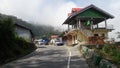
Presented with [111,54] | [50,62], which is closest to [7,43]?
[50,62]

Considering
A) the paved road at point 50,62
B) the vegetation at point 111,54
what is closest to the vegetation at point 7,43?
the paved road at point 50,62

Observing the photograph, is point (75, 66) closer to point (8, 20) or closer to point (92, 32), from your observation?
point (8, 20)

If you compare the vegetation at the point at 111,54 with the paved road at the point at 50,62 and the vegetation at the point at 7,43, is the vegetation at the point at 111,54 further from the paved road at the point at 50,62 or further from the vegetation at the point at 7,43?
the vegetation at the point at 7,43

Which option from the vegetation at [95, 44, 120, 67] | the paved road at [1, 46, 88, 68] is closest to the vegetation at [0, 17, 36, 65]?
the paved road at [1, 46, 88, 68]

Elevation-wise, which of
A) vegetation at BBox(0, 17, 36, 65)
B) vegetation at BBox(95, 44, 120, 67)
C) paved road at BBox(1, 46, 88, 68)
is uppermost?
vegetation at BBox(0, 17, 36, 65)

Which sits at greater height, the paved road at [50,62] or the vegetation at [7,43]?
the vegetation at [7,43]

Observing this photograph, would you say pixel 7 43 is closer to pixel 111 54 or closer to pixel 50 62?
pixel 50 62

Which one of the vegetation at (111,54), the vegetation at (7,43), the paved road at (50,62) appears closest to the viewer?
the paved road at (50,62)

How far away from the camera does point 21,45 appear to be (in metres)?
36.2

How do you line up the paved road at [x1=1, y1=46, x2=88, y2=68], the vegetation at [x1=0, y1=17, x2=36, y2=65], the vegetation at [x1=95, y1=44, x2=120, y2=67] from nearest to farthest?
the paved road at [x1=1, y1=46, x2=88, y2=68], the vegetation at [x1=95, y1=44, x2=120, y2=67], the vegetation at [x1=0, y1=17, x2=36, y2=65]

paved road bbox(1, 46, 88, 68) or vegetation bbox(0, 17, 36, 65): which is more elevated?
vegetation bbox(0, 17, 36, 65)

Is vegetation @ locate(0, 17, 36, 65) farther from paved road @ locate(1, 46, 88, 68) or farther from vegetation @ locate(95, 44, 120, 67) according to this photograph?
vegetation @ locate(95, 44, 120, 67)

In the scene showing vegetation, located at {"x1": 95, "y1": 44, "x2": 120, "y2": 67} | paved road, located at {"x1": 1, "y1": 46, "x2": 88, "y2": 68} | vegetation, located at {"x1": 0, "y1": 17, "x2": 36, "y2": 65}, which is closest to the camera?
paved road, located at {"x1": 1, "y1": 46, "x2": 88, "y2": 68}

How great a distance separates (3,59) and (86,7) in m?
32.0
